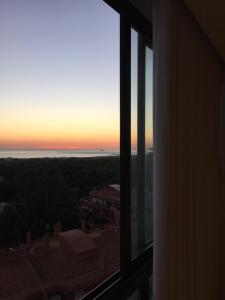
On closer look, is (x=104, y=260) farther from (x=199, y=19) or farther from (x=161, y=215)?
(x=199, y=19)

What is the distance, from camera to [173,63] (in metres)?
1.31

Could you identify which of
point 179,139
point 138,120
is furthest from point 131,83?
point 179,139

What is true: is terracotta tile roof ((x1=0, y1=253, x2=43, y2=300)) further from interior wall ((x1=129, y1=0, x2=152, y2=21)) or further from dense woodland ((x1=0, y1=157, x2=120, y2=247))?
interior wall ((x1=129, y1=0, x2=152, y2=21))

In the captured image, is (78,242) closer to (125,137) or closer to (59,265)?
(59,265)

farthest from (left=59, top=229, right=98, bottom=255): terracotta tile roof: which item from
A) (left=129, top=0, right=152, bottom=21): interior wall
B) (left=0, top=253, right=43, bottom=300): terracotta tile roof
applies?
(left=129, top=0, right=152, bottom=21): interior wall

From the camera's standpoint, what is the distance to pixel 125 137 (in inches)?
59.6

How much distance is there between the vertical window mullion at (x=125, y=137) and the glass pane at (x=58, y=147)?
30 millimetres

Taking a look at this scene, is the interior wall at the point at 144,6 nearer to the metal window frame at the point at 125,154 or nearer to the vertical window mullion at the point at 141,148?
the metal window frame at the point at 125,154

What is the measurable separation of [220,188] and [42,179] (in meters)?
1.24

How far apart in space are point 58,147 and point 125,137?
0.46 m

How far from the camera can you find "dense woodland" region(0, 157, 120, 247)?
0.91 meters

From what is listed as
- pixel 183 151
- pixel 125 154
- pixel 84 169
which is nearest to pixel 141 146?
pixel 125 154

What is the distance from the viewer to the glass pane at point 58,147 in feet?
3.10

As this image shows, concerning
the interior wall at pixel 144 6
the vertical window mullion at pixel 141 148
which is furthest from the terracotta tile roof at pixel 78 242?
the interior wall at pixel 144 6
